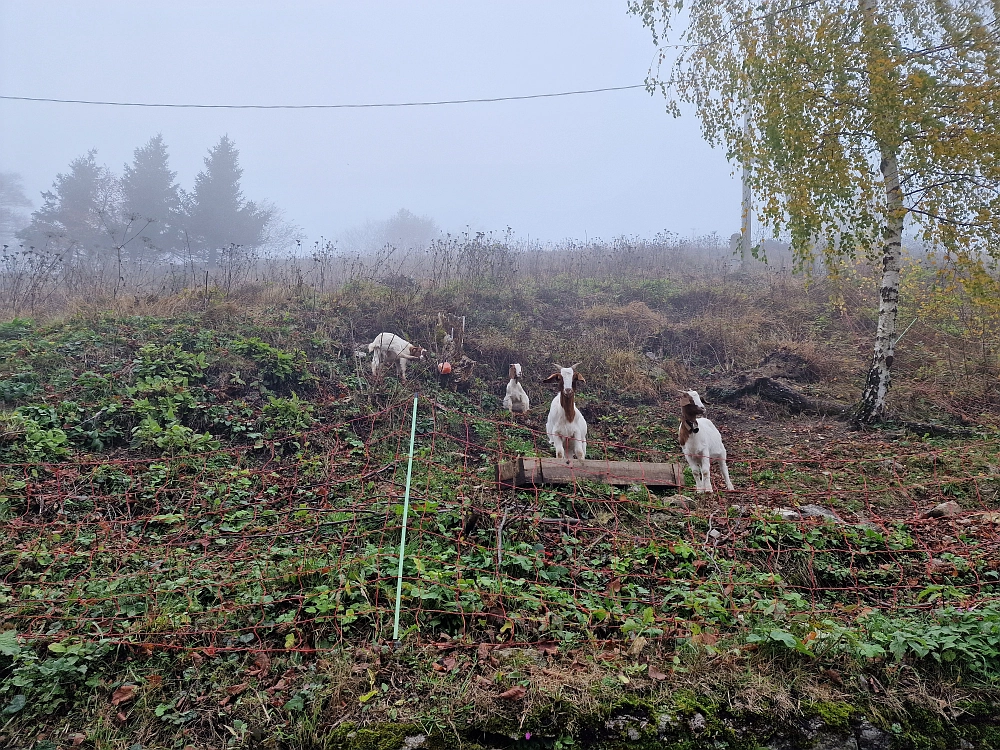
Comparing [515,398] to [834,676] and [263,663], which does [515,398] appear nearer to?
[263,663]

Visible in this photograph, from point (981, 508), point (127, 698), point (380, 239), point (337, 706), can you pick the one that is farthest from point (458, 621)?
point (380, 239)

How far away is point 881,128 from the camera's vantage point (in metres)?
7.47

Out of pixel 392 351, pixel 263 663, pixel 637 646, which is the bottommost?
pixel 263 663

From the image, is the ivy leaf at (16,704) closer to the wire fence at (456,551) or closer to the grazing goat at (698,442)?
the wire fence at (456,551)

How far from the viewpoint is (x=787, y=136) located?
25.9ft

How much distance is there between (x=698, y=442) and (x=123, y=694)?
5295mm

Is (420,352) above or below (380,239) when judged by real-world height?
below

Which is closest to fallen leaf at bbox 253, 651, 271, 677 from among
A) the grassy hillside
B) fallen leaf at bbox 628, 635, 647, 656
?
the grassy hillside

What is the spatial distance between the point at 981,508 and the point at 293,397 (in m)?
7.95

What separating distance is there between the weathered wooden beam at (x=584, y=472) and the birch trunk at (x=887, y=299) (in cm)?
445

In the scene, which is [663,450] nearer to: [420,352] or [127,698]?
[420,352]

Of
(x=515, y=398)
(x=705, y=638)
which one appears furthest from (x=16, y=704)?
(x=515, y=398)

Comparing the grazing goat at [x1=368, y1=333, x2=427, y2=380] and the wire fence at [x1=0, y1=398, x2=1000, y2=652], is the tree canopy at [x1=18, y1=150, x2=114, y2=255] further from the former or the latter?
the wire fence at [x1=0, y1=398, x2=1000, y2=652]

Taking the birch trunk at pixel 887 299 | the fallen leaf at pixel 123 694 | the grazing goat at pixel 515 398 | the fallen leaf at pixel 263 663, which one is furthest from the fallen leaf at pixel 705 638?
the birch trunk at pixel 887 299
